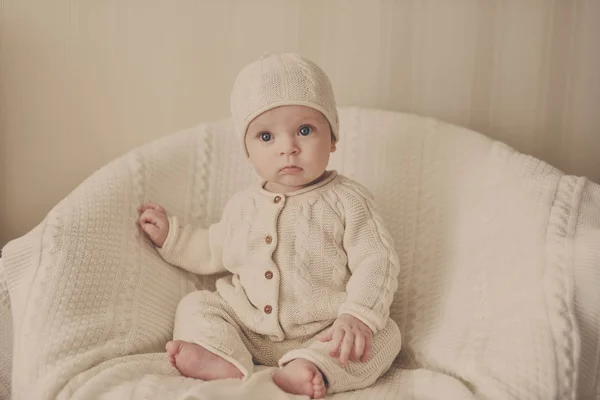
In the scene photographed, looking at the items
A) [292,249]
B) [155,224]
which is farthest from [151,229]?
[292,249]

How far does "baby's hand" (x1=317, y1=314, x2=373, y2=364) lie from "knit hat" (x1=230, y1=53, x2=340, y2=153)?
1.25 ft

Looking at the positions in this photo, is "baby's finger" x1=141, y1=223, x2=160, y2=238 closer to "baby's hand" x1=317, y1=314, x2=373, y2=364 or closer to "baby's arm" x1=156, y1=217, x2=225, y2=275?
"baby's arm" x1=156, y1=217, x2=225, y2=275

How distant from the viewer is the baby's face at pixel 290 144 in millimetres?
1060

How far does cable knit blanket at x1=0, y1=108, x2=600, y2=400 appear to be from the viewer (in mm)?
899

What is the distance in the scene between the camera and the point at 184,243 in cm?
120

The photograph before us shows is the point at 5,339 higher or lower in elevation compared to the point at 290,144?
lower

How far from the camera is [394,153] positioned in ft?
4.43

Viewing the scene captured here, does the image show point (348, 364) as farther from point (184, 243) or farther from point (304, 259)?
point (184, 243)

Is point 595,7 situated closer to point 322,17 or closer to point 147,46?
point 322,17

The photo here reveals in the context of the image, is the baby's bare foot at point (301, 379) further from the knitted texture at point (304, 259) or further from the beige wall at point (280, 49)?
the beige wall at point (280, 49)

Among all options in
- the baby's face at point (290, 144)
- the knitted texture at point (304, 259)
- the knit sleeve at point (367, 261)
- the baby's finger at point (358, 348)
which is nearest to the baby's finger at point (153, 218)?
the knitted texture at point (304, 259)

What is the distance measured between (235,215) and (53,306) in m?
0.37

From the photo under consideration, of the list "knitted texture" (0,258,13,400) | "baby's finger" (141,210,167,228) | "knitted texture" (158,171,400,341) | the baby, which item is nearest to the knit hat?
the baby

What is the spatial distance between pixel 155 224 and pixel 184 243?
2.8 inches
